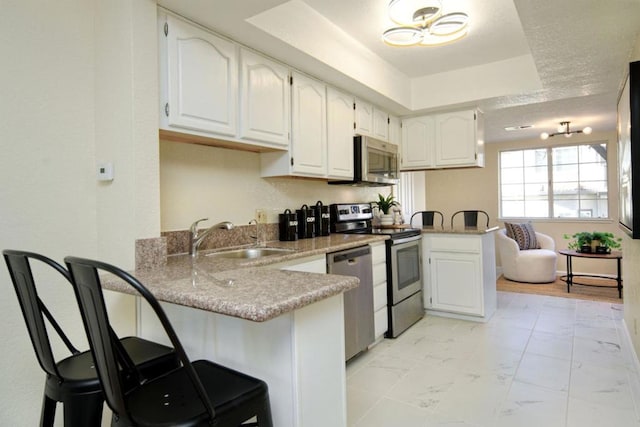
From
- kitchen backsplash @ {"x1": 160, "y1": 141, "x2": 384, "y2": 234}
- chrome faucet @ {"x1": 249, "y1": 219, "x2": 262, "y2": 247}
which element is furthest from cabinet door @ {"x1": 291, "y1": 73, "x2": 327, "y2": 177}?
chrome faucet @ {"x1": 249, "y1": 219, "x2": 262, "y2": 247}

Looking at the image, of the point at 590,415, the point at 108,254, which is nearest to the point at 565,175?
the point at 590,415

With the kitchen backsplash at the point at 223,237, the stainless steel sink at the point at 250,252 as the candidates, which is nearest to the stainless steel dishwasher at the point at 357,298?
the stainless steel sink at the point at 250,252

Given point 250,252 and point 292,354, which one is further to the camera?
point 250,252

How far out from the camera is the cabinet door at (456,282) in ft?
11.6

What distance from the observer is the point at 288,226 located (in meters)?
2.88

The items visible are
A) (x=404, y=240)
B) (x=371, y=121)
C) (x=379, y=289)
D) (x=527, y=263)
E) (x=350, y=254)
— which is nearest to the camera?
(x=350, y=254)

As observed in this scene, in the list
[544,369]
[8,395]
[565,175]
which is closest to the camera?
[8,395]

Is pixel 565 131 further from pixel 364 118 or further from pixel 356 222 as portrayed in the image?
pixel 356 222

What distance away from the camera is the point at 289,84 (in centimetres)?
263

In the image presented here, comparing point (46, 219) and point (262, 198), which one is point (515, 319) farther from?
point (46, 219)

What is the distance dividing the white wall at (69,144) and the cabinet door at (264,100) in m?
0.59

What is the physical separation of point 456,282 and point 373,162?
1411mm

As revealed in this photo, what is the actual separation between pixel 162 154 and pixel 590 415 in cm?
273

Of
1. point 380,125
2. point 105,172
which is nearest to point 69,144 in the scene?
point 105,172
